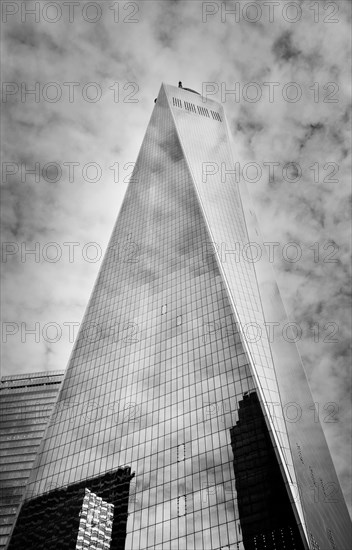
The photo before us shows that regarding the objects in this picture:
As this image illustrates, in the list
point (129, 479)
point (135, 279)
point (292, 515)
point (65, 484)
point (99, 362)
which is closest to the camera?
point (292, 515)

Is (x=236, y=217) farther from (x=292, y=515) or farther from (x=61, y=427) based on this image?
(x=292, y=515)

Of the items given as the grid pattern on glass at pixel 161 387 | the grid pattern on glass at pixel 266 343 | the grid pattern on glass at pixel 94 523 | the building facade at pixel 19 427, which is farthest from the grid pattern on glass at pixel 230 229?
the building facade at pixel 19 427

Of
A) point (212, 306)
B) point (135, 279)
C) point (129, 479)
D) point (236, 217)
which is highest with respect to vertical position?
point (236, 217)

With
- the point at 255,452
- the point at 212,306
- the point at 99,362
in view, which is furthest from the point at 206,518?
the point at 99,362

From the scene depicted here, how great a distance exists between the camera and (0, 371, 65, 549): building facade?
11969 cm

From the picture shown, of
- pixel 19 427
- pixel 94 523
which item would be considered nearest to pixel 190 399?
pixel 94 523

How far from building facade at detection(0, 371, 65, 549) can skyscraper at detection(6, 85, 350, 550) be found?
44678 millimetres

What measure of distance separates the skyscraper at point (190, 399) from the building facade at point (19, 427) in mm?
44678

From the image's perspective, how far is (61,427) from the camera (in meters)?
84.6

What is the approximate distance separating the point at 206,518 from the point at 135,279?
172ft

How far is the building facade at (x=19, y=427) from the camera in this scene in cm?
11969

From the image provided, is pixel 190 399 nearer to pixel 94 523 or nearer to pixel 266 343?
pixel 266 343

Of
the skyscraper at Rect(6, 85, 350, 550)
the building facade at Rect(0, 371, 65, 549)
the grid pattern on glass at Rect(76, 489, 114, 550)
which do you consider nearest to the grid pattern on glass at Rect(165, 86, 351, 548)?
the skyscraper at Rect(6, 85, 350, 550)

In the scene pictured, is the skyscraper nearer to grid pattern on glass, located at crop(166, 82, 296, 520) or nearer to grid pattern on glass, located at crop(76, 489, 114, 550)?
grid pattern on glass, located at crop(166, 82, 296, 520)
